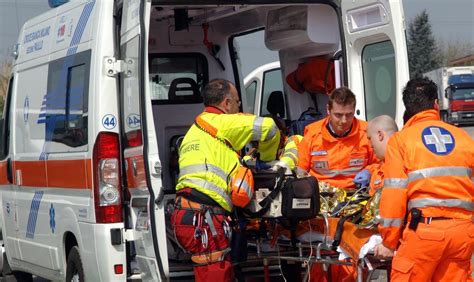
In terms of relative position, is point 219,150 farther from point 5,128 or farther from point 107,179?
point 5,128

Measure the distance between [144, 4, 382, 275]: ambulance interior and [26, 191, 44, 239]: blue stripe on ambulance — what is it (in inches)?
45.4

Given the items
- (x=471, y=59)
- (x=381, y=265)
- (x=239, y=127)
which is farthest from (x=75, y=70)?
(x=471, y=59)

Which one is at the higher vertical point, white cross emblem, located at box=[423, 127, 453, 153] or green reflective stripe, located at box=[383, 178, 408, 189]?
white cross emblem, located at box=[423, 127, 453, 153]

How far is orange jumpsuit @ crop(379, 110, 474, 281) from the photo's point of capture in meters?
5.26

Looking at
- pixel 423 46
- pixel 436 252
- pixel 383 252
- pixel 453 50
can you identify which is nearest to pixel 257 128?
pixel 383 252

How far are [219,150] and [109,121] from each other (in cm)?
77

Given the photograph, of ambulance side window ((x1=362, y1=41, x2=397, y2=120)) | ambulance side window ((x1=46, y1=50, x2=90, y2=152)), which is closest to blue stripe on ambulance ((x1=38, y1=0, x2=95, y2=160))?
ambulance side window ((x1=46, y1=50, x2=90, y2=152))

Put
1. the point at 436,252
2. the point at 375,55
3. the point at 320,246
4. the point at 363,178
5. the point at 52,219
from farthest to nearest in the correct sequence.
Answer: the point at 52,219, the point at 375,55, the point at 363,178, the point at 320,246, the point at 436,252

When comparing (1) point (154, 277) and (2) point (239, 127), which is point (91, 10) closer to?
(2) point (239, 127)

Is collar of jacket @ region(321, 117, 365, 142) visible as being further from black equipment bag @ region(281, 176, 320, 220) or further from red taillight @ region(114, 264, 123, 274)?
red taillight @ region(114, 264, 123, 274)

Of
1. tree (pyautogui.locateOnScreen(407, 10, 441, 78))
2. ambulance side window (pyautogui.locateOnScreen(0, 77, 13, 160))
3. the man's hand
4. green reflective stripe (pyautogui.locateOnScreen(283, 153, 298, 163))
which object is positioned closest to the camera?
the man's hand

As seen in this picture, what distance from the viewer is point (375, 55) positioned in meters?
7.16

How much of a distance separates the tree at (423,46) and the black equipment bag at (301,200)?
5625 centimetres

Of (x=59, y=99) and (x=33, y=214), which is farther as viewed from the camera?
(x=33, y=214)
